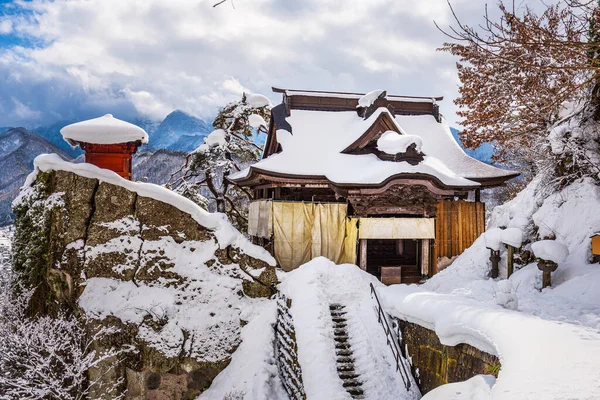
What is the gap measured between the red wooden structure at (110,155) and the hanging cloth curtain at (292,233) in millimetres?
5233

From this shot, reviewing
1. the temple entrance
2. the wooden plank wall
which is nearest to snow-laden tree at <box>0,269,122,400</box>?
the temple entrance

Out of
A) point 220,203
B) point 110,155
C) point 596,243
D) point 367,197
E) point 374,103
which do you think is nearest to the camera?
point 596,243

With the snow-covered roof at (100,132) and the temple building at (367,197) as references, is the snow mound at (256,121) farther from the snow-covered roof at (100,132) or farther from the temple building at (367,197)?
the snow-covered roof at (100,132)

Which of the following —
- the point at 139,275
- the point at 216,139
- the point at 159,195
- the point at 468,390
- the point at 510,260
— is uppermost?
the point at 216,139

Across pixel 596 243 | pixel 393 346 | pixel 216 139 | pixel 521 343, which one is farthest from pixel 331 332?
pixel 216 139

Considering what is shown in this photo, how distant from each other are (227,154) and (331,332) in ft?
46.8

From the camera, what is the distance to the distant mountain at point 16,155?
2925cm

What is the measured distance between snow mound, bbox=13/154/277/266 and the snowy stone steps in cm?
286

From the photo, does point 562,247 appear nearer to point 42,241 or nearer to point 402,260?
point 402,260

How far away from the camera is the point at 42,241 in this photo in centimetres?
1143

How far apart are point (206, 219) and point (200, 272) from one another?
164 cm

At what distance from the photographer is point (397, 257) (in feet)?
61.6

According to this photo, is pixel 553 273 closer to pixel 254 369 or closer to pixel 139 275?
pixel 254 369

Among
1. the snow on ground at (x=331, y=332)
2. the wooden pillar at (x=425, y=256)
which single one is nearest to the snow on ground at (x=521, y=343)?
the snow on ground at (x=331, y=332)
